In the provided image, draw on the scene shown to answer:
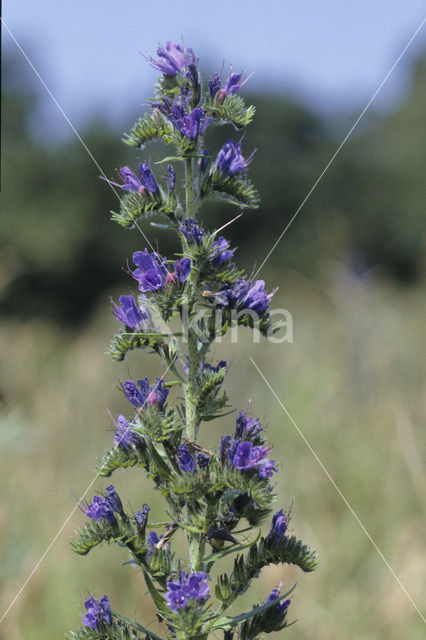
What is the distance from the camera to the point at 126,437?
9.05 ft

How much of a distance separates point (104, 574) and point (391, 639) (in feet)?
7.37

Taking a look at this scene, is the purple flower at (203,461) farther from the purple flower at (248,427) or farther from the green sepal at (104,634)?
the green sepal at (104,634)

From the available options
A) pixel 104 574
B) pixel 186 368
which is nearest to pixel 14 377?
pixel 104 574

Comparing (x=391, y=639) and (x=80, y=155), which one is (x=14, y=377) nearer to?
(x=391, y=639)

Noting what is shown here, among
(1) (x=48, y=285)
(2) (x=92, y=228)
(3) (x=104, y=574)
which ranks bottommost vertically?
(3) (x=104, y=574)

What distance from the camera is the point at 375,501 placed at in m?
6.15

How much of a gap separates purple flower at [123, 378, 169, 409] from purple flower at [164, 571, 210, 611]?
67 cm

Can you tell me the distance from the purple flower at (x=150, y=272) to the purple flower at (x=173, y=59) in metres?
0.76

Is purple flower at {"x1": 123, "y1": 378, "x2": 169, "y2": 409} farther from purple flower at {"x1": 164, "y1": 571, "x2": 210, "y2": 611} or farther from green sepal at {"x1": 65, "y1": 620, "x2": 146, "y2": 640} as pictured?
green sepal at {"x1": 65, "y1": 620, "x2": 146, "y2": 640}

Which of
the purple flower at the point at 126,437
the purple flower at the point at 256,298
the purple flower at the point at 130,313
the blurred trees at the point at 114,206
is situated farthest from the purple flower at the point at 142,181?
the blurred trees at the point at 114,206

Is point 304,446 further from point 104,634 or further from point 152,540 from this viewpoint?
point 104,634

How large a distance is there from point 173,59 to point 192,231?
0.72 m

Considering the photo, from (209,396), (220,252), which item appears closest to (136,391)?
(209,396)

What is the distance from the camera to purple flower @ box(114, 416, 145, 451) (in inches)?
108
